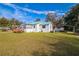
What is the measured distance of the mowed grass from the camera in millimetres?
3285

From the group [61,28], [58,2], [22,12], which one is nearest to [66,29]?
[61,28]

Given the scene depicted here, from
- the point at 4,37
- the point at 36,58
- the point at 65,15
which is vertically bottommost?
the point at 36,58

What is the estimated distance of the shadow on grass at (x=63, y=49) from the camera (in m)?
3.28

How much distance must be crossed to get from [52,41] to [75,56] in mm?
299

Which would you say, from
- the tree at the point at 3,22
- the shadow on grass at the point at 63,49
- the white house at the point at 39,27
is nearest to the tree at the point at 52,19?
the white house at the point at 39,27

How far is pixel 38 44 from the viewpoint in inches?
130

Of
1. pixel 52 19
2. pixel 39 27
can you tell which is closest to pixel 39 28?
pixel 39 27

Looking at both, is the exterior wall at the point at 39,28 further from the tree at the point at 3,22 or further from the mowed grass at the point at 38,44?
the tree at the point at 3,22

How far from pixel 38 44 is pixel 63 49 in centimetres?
28

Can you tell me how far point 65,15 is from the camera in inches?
131

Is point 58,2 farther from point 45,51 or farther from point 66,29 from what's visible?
point 45,51

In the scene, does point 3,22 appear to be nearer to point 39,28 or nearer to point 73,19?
point 39,28

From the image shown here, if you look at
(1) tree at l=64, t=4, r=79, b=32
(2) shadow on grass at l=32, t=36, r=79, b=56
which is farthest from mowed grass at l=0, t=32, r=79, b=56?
(1) tree at l=64, t=4, r=79, b=32

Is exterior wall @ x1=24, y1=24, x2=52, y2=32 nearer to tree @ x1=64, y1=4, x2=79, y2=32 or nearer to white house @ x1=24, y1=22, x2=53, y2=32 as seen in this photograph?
white house @ x1=24, y1=22, x2=53, y2=32
